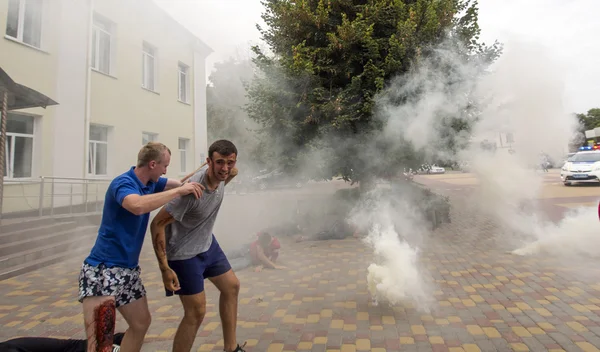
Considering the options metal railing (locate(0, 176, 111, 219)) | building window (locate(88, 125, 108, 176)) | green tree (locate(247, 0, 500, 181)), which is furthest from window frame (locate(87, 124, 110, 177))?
green tree (locate(247, 0, 500, 181))

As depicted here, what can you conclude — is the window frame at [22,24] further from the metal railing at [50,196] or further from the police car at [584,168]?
the police car at [584,168]

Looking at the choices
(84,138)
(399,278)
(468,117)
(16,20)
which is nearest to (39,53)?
(16,20)

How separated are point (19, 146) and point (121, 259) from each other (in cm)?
718

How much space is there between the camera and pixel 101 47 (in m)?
8.76

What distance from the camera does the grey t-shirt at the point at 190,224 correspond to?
6.65ft

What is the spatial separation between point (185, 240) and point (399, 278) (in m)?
2.11

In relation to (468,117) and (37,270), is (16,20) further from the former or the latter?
(468,117)

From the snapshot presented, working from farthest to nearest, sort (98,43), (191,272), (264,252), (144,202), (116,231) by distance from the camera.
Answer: (98,43) → (264,252) → (191,272) → (116,231) → (144,202)

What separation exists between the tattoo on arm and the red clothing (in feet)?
9.75

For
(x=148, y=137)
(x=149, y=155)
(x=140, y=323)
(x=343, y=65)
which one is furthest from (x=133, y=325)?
(x=148, y=137)

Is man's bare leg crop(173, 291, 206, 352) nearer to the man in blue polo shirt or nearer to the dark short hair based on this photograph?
the man in blue polo shirt

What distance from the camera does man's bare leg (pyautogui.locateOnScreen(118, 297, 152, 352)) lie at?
6.47ft

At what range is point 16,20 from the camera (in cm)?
659

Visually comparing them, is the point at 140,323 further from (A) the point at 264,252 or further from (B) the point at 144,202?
(A) the point at 264,252
